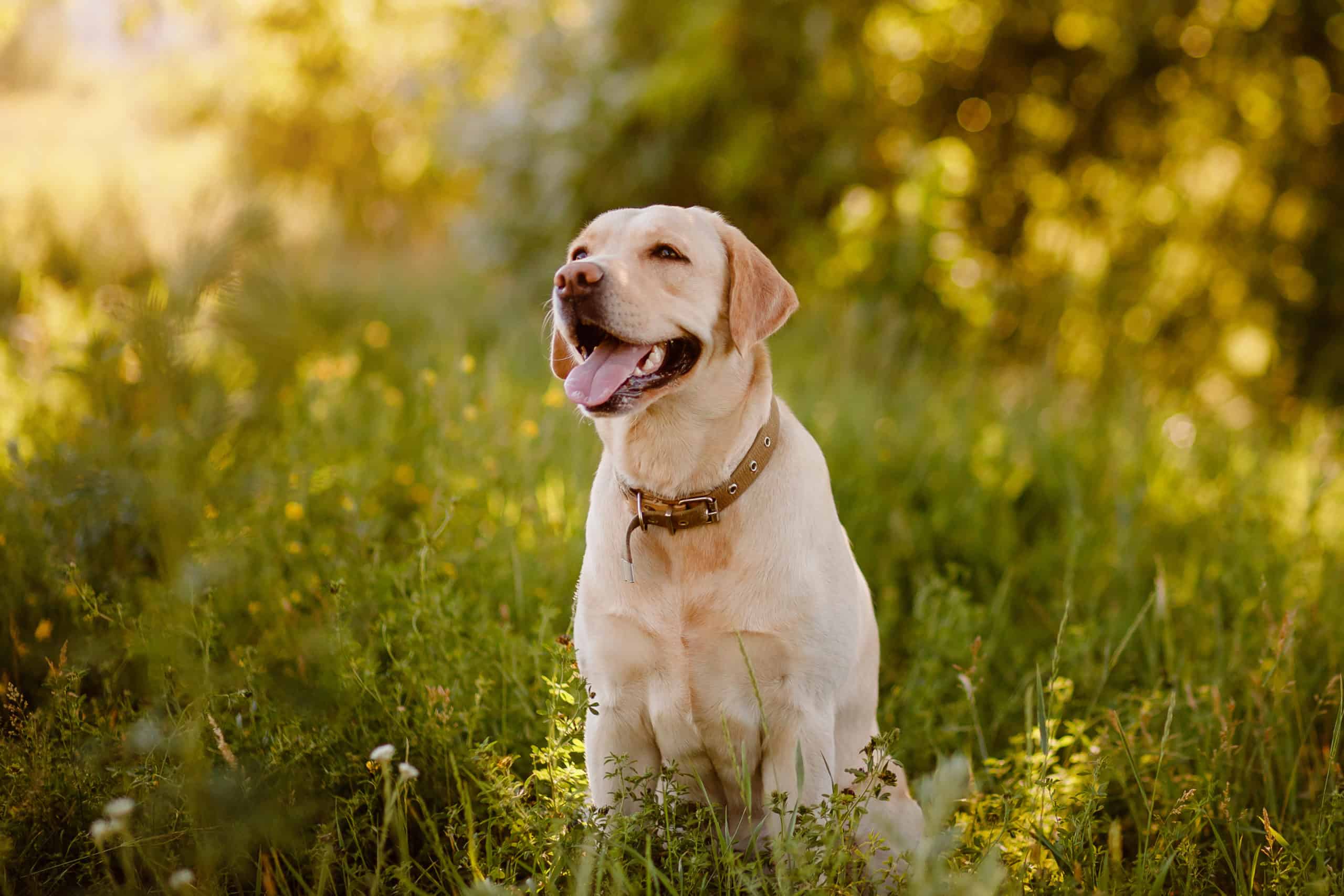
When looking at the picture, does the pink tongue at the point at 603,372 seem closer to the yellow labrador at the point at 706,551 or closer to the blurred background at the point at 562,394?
the yellow labrador at the point at 706,551

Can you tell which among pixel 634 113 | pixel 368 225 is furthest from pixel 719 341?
pixel 368 225

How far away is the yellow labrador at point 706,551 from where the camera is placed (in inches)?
83.8

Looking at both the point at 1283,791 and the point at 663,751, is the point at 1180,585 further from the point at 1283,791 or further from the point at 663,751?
the point at 663,751

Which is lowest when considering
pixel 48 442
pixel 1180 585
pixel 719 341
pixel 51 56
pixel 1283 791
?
pixel 1283 791

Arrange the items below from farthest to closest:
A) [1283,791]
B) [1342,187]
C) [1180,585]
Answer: [1342,187], [1180,585], [1283,791]

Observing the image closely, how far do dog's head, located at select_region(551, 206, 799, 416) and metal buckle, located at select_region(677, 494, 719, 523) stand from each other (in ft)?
0.78

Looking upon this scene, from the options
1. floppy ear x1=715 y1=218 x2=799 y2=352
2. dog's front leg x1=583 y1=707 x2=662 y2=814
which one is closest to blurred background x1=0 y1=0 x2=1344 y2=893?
dog's front leg x1=583 y1=707 x2=662 y2=814

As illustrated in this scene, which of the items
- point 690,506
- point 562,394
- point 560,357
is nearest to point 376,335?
point 562,394

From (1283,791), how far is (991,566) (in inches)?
51.7

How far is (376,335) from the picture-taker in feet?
18.7

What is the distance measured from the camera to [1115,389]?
6.25 m

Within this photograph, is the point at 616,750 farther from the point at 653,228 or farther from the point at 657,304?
the point at 653,228

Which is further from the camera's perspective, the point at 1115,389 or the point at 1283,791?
the point at 1115,389

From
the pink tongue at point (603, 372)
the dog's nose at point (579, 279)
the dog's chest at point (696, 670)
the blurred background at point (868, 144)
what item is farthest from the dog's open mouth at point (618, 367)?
the blurred background at point (868, 144)
